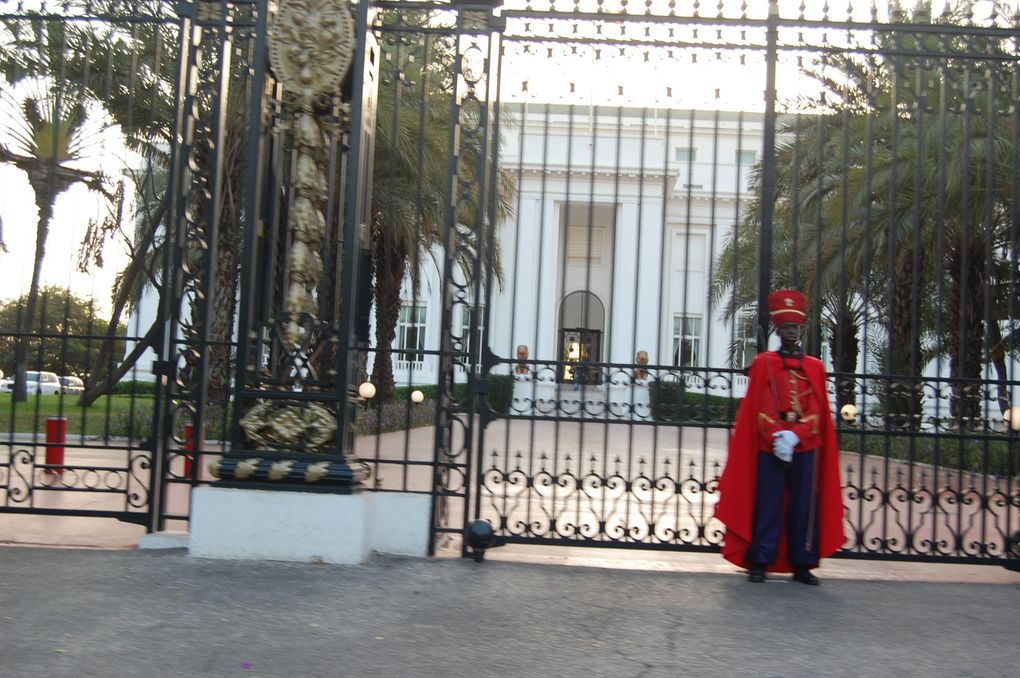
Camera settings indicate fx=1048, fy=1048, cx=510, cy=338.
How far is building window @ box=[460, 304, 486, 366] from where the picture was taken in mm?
6812

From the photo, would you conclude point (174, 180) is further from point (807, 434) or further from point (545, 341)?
point (545, 341)

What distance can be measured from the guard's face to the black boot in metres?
1.36

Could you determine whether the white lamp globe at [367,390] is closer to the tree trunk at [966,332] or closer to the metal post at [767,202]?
the metal post at [767,202]

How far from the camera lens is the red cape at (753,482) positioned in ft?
20.7

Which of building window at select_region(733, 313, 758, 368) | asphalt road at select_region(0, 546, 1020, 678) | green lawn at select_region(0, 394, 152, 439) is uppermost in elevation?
building window at select_region(733, 313, 758, 368)

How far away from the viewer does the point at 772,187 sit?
696 cm

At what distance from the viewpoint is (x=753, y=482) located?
636 centimetres

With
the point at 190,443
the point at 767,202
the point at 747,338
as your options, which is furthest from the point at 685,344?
the point at 747,338

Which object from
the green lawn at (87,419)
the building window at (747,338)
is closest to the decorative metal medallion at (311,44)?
the building window at (747,338)

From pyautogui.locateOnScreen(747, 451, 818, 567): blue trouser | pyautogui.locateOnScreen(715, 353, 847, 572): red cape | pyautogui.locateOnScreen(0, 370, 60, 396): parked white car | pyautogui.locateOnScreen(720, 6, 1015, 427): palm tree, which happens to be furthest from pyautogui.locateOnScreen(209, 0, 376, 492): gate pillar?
pyautogui.locateOnScreen(720, 6, 1015, 427): palm tree

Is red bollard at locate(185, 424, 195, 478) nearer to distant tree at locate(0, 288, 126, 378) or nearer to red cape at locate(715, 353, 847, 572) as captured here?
distant tree at locate(0, 288, 126, 378)

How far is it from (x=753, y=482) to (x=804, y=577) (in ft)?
2.13

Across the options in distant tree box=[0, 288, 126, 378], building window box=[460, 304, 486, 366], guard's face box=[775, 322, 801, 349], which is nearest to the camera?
guard's face box=[775, 322, 801, 349]

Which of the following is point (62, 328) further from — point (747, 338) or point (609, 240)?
point (747, 338)
